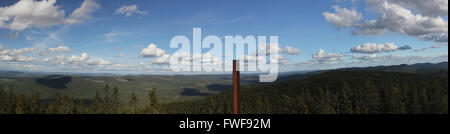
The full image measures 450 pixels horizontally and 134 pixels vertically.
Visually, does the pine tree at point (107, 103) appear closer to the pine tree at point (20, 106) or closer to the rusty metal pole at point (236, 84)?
the pine tree at point (20, 106)

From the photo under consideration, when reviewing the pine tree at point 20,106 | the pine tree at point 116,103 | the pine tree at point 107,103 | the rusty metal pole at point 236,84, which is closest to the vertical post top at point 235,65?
the rusty metal pole at point 236,84

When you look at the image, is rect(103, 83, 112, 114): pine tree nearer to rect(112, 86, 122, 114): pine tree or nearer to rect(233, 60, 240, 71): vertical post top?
rect(112, 86, 122, 114): pine tree

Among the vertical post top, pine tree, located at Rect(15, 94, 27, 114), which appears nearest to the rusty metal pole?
the vertical post top

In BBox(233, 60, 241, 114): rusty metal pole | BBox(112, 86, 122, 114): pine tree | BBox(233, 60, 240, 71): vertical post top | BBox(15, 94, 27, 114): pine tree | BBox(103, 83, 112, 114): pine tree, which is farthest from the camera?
BBox(103, 83, 112, 114): pine tree

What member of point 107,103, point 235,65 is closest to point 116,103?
point 107,103

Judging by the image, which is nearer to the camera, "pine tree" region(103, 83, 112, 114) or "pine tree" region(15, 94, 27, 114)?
"pine tree" region(15, 94, 27, 114)

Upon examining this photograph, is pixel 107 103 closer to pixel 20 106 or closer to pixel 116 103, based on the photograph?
pixel 116 103

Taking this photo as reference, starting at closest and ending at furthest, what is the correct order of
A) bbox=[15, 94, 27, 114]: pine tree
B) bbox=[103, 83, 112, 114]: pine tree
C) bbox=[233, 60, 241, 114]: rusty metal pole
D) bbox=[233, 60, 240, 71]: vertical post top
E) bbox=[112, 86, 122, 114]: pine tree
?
1. bbox=[233, 60, 241, 114]: rusty metal pole
2. bbox=[233, 60, 240, 71]: vertical post top
3. bbox=[15, 94, 27, 114]: pine tree
4. bbox=[112, 86, 122, 114]: pine tree
5. bbox=[103, 83, 112, 114]: pine tree
